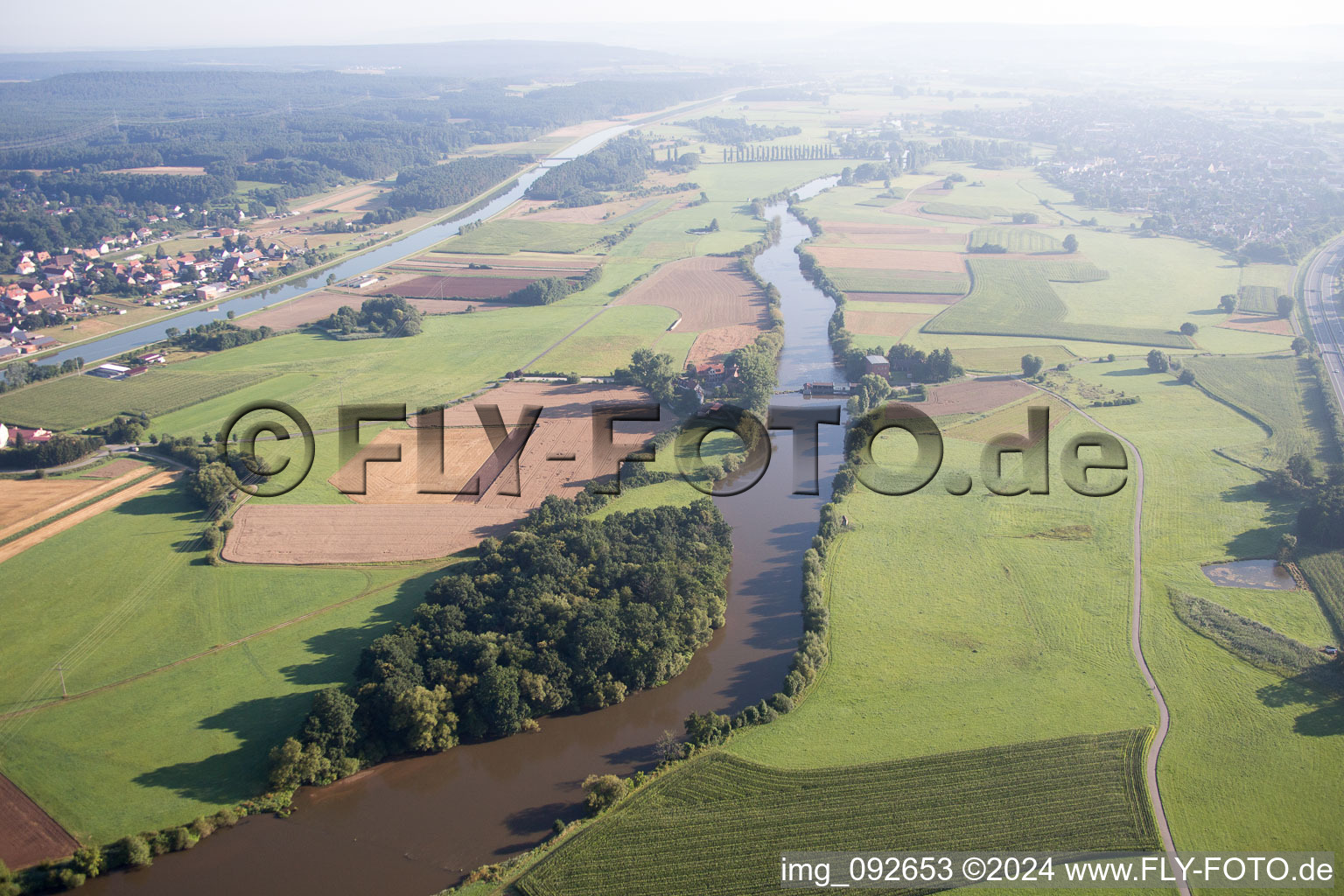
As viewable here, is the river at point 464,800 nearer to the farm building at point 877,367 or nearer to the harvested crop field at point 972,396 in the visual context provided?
the harvested crop field at point 972,396

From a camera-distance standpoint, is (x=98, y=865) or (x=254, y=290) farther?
(x=254, y=290)

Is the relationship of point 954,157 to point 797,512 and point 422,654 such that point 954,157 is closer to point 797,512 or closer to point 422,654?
point 797,512

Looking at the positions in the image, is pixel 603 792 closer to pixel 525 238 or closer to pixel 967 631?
pixel 967 631

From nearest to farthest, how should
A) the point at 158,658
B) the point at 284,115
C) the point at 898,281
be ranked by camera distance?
the point at 158,658, the point at 898,281, the point at 284,115

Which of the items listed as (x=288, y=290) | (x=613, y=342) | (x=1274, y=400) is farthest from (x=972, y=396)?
(x=288, y=290)

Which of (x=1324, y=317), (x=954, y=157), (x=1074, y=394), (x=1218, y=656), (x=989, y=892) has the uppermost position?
(x=954, y=157)

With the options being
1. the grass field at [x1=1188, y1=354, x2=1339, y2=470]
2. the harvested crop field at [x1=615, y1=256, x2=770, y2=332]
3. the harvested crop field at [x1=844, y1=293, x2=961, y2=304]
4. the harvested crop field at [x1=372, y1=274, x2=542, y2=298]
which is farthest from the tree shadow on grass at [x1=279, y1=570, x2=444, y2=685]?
the harvested crop field at [x1=844, y1=293, x2=961, y2=304]

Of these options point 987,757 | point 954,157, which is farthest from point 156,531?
point 954,157
